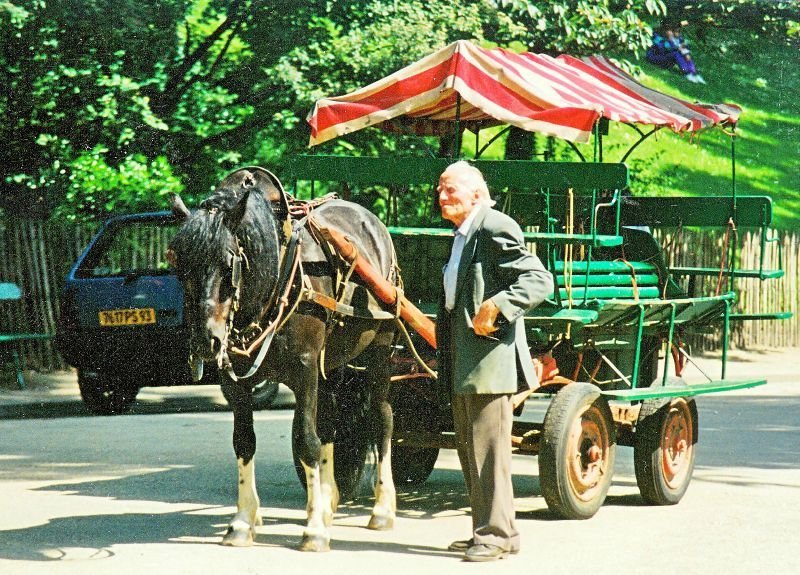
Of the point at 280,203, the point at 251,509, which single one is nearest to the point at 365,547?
the point at 251,509

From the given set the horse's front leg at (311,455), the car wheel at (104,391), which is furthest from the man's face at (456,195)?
the car wheel at (104,391)

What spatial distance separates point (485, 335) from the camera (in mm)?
6852

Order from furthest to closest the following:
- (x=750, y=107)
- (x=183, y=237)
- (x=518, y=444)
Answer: (x=750, y=107) → (x=518, y=444) → (x=183, y=237)

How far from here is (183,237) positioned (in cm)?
674

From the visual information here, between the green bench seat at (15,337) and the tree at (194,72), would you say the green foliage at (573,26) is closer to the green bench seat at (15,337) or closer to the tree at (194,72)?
the tree at (194,72)

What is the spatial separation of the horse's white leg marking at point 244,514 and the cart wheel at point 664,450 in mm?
2711

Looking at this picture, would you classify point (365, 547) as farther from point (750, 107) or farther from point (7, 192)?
point (750, 107)

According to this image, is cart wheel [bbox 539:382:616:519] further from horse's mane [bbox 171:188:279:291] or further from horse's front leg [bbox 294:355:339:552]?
horse's mane [bbox 171:188:279:291]

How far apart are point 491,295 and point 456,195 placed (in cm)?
54

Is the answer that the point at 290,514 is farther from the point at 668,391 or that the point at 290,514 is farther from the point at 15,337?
the point at 15,337

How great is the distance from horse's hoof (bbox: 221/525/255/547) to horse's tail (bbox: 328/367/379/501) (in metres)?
1.52

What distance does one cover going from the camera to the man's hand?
22.2ft

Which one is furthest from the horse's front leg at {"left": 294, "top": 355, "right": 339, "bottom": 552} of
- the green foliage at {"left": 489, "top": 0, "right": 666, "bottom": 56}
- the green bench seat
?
the green foliage at {"left": 489, "top": 0, "right": 666, "bottom": 56}

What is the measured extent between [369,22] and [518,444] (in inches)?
425
